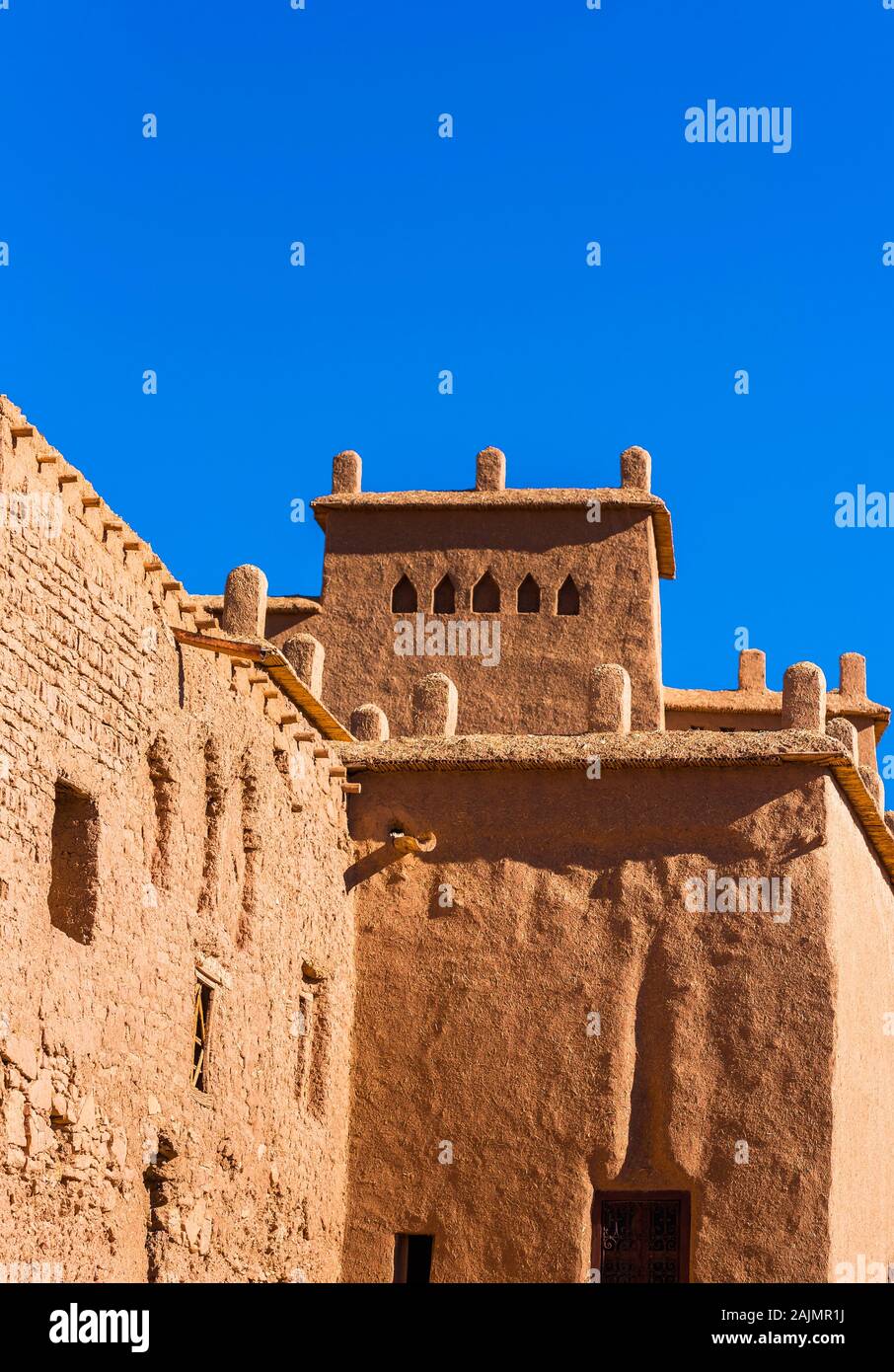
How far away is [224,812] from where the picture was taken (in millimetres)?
16734

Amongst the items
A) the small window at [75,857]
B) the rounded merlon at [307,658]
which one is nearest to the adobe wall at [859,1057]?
the rounded merlon at [307,658]

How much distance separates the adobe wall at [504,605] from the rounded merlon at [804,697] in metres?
5.76

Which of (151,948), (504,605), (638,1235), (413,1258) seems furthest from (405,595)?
(151,948)

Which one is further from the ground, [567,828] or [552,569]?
[552,569]

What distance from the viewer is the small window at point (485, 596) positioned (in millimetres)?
27297

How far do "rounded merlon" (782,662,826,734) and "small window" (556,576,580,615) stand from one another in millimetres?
6448

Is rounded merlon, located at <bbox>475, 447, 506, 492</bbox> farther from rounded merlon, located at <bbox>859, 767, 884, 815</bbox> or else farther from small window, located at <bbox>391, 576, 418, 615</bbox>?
rounded merlon, located at <bbox>859, 767, 884, 815</bbox>

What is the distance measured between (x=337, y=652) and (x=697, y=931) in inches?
340

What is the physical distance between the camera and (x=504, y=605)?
27219mm

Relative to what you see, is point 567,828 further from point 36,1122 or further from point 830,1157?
point 36,1122

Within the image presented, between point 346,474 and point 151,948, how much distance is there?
1354 cm

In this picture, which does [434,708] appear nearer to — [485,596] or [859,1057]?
[859,1057]
